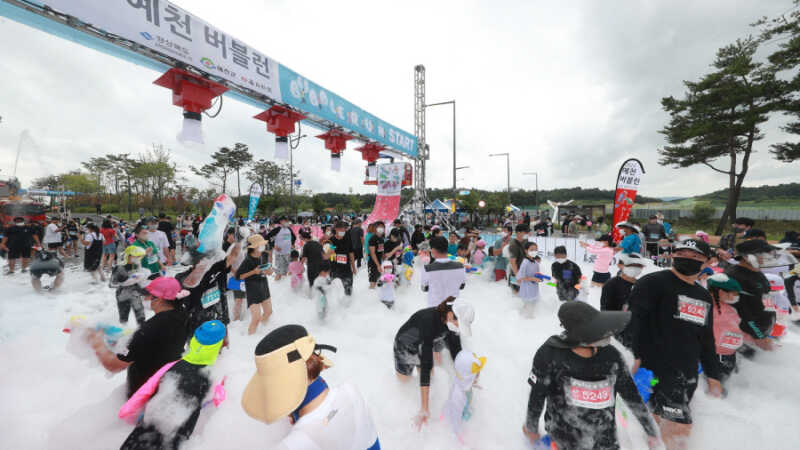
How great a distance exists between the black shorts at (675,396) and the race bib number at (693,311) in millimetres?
404

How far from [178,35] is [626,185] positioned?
9295 millimetres

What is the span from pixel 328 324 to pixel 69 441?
2.83 m

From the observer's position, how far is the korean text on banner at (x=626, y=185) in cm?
663

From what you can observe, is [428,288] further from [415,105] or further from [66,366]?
[415,105]

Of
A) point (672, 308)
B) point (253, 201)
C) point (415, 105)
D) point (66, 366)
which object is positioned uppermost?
point (415, 105)

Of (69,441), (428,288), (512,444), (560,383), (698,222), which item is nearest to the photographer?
(560,383)

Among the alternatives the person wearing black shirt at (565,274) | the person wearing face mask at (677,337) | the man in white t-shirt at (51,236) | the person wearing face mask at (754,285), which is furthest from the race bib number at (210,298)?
the man in white t-shirt at (51,236)

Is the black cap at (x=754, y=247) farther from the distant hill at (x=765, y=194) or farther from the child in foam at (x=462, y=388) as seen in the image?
the distant hill at (x=765, y=194)

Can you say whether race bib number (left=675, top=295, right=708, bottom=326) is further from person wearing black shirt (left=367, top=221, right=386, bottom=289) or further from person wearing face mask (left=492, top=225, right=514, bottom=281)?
person wearing face mask (left=492, top=225, right=514, bottom=281)

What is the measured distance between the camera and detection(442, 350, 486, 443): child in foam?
2.05 meters

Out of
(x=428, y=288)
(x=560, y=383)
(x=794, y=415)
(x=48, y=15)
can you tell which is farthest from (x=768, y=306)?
(x=48, y=15)

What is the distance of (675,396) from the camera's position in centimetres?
203

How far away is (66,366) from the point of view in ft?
10.4

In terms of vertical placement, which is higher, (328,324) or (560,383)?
(560,383)
